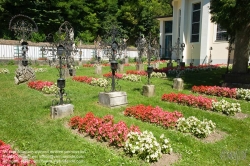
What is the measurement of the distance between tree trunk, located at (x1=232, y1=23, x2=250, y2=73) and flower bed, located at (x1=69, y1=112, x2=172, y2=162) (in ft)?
31.3

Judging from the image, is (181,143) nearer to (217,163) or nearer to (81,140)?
(217,163)

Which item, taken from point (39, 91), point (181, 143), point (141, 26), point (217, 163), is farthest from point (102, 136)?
point (141, 26)

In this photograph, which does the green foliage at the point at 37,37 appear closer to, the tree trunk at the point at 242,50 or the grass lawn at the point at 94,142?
the grass lawn at the point at 94,142

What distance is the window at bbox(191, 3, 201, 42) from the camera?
28.5 metres

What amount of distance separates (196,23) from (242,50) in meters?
17.0

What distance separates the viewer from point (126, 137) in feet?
17.5

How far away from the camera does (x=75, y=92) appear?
1104 cm

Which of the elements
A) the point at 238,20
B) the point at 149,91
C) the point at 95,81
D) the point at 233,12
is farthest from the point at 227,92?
the point at 95,81

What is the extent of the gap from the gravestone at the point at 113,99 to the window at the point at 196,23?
73.4 feet

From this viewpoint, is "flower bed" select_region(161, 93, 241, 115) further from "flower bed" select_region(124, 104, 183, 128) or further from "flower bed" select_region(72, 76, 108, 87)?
"flower bed" select_region(72, 76, 108, 87)

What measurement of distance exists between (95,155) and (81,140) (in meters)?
0.86

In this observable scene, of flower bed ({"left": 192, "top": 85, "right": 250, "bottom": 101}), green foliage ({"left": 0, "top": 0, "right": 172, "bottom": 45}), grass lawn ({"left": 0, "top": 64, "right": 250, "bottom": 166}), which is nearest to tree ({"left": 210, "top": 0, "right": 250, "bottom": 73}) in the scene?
flower bed ({"left": 192, "top": 85, "right": 250, "bottom": 101})

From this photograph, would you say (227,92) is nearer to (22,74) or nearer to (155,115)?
(155,115)

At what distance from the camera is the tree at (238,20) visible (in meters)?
10.6
